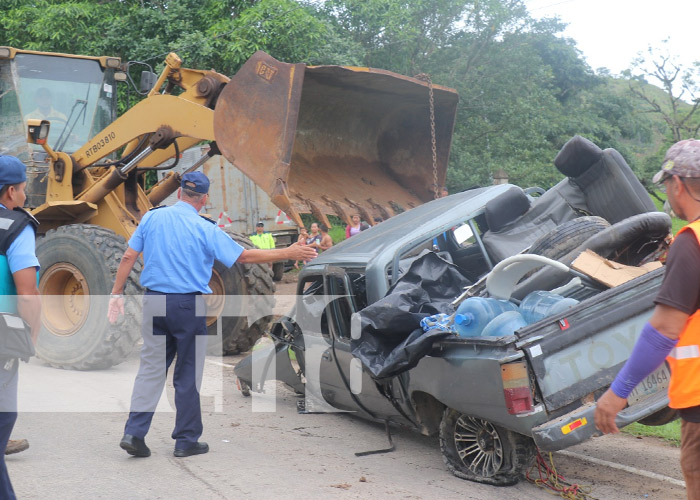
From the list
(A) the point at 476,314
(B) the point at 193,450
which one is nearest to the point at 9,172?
(B) the point at 193,450

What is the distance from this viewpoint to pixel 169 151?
9797mm

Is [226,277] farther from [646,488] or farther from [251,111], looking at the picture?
[646,488]

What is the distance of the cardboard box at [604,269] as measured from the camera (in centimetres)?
482

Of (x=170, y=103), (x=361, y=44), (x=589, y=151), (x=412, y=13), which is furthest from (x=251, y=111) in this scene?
(x=412, y=13)

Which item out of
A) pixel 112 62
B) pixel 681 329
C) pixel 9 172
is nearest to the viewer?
pixel 681 329

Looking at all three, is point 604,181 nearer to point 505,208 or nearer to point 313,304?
point 505,208

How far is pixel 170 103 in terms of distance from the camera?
8.91 m

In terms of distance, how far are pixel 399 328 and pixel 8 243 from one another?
2390 millimetres

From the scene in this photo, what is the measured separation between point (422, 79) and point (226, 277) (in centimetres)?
334

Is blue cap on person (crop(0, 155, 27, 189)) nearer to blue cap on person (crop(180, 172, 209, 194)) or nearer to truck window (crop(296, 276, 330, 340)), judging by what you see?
blue cap on person (crop(180, 172, 209, 194))

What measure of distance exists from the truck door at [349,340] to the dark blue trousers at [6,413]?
2.58 m

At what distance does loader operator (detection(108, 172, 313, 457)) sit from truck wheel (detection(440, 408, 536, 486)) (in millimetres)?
1576

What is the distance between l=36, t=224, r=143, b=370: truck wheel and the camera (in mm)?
8414

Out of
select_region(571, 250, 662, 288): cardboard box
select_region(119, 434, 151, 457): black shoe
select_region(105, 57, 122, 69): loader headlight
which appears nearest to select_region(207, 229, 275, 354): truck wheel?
select_region(105, 57, 122, 69): loader headlight
